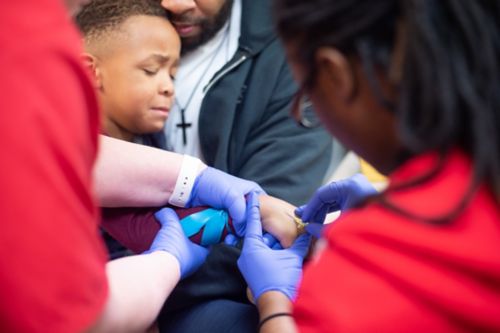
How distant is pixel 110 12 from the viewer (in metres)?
1.43

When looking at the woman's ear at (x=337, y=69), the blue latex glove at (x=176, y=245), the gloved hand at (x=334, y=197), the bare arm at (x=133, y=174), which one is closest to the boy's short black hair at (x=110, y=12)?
the bare arm at (x=133, y=174)

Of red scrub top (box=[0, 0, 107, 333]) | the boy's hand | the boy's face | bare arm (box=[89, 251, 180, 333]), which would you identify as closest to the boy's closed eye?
the boy's face

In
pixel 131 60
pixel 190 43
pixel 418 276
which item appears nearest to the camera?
pixel 418 276

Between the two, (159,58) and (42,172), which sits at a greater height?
(42,172)

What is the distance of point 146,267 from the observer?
1.00 m

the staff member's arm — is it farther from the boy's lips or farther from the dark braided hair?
the dark braided hair

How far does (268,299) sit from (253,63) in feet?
1.95

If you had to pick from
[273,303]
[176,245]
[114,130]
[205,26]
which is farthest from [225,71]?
[273,303]

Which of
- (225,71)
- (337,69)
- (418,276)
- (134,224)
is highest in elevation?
(337,69)

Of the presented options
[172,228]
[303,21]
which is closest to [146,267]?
[172,228]

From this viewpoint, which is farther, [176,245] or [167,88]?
[167,88]

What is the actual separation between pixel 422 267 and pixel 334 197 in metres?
0.53

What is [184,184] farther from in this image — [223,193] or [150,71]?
[150,71]

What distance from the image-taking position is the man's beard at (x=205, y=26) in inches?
58.5
